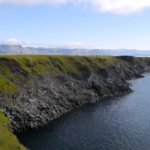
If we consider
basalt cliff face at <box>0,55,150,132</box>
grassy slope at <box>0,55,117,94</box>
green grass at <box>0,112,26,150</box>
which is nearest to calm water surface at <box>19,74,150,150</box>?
basalt cliff face at <box>0,55,150,132</box>

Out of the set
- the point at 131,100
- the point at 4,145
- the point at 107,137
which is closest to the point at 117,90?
the point at 131,100

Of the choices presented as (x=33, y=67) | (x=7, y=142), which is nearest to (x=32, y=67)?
(x=33, y=67)

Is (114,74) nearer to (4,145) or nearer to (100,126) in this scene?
(100,126)

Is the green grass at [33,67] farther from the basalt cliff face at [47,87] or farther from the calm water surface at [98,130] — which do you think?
the calm water surface at [98,130]

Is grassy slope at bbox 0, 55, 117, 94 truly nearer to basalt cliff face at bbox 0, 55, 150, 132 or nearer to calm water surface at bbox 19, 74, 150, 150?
basalt cliff face at bbox 0, 55, 150, 132

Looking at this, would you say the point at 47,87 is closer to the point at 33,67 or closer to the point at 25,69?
the point at 25,69

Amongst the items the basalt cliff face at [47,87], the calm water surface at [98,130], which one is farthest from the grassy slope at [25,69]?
the calm water surface at [98,130]
